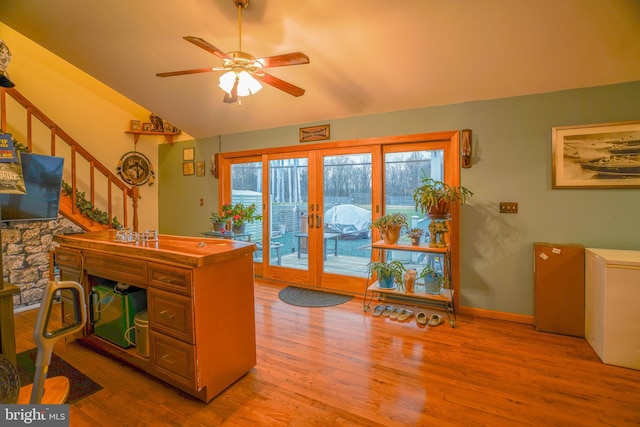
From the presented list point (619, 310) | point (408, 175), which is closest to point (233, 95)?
point (408, 175)

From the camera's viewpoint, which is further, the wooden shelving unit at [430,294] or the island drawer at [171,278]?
the wooden shelving unit at [430,294]

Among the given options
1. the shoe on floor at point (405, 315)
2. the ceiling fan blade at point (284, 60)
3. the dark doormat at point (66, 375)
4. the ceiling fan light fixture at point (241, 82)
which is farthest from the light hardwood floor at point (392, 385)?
the ceiling fan blade at point (284, 60)

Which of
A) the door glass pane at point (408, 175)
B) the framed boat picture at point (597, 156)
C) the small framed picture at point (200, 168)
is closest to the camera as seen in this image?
the framed boat picture at point (597, 156)

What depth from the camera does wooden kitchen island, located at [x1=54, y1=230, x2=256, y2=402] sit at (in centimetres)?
180

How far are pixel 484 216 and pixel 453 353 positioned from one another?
4.68ft

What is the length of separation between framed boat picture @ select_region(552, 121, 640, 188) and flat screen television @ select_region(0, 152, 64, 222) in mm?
4860

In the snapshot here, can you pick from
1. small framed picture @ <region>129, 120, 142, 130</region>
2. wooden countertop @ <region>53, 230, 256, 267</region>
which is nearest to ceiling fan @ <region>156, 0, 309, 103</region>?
wooden countertop @ <region>53, 230, 256, 267</region>

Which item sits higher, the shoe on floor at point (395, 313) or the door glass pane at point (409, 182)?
the door glass pane at point (409, 182)

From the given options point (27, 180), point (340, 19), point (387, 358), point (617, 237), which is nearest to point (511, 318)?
point (617, 237)

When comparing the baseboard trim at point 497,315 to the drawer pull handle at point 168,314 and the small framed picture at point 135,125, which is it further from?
the small framed picture at point 135,125

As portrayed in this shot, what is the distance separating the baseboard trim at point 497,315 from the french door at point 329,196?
57 centimetres

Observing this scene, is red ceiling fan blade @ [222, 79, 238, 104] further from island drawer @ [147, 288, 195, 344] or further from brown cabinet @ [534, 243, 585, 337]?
brown cabinet @ [534, 243, 585, 337]

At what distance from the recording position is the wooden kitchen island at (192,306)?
1.80 meters

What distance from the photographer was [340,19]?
2.52 meters
